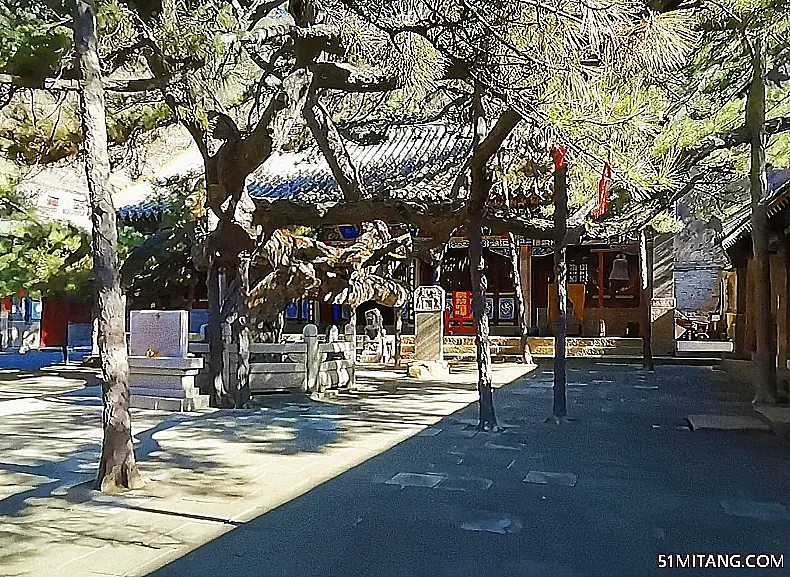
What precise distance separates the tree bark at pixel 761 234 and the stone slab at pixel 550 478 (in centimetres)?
547

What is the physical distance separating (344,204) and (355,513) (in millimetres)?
6217

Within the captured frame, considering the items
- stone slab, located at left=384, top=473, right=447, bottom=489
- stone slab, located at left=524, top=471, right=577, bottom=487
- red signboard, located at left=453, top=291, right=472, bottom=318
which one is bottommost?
stone slab, located at left=524, top=471, right=577, bottom=487

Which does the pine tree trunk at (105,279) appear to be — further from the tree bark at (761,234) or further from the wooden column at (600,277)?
the wooden column at (600,277)

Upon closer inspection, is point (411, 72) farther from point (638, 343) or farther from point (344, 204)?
point (638, 343)

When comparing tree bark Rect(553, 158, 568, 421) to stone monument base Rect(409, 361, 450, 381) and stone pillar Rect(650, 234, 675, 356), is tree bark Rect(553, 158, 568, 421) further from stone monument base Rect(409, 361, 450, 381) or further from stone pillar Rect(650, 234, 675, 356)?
stone pillar Rect(650, 234, 675, 356)

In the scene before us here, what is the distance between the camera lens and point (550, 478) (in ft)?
22.0

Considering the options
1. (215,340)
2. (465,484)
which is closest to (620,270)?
(215,340)

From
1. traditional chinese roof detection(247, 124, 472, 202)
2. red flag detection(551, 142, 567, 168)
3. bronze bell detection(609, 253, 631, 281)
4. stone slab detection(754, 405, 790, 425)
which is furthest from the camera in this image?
bronze bell detection(609, 253, 631, 281)

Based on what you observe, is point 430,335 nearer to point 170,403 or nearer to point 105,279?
point 170,403

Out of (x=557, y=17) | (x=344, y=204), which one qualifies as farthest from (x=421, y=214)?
(x=557, y=17)

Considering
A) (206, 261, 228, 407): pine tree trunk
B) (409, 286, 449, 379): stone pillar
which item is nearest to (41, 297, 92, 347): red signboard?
(409, 286, 449, 379): stone pillar

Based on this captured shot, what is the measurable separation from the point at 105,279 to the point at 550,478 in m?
4.14

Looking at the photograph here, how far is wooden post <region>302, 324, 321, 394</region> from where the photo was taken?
41.8 ft

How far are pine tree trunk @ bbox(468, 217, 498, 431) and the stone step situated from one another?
4.14 meters
